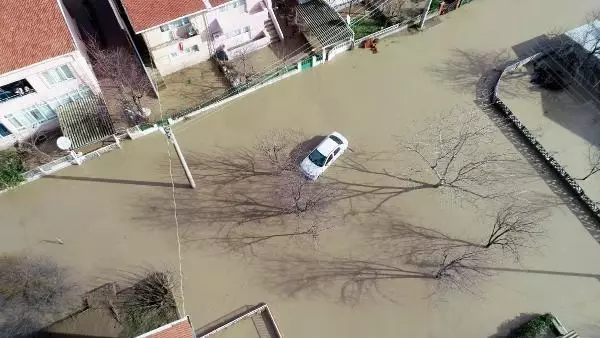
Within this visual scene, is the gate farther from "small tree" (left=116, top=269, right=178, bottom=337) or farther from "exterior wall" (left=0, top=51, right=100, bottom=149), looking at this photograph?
"small tree" (left=116, top=269, right=178, bottom=337)

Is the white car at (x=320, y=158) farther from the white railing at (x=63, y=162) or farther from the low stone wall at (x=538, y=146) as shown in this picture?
the white railing at (x=63, y=162)

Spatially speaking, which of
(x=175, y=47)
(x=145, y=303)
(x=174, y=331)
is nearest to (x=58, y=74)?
(x=175, y=47)

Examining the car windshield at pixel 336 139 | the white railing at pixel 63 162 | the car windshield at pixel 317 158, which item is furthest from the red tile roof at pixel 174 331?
the car windshield at pixel 336 139

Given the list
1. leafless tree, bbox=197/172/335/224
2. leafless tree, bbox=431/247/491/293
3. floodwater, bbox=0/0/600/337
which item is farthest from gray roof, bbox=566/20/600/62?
leafless tree, bbox=197/172/335/224

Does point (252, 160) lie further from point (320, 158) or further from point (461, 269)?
point (461, 269)

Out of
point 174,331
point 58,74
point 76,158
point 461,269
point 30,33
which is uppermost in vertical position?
point 30,33

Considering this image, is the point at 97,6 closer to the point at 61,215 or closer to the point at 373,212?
the point at 61,215
